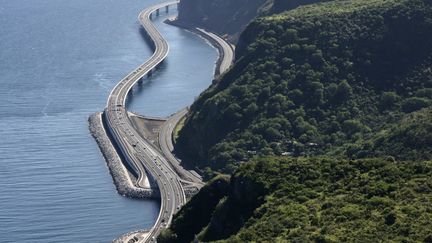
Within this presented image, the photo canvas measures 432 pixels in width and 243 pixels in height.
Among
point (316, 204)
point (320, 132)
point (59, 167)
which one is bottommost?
point (59, 167)

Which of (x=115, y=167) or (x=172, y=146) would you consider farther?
(x=172, y=146)

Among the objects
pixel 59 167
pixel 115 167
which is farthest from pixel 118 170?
pixel 59 167

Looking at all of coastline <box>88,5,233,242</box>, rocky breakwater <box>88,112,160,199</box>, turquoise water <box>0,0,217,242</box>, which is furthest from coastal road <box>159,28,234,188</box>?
turquoise water <box>0,0,217,242</box>

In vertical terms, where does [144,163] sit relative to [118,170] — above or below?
above

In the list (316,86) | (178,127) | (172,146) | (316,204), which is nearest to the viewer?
(316,204)

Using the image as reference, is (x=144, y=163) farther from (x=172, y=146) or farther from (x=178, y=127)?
(x=178, y=127)

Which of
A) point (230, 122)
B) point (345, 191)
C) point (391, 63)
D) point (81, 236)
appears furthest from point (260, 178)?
point (391, 63)

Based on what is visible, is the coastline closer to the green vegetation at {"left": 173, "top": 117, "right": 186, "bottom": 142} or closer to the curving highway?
the curving highway

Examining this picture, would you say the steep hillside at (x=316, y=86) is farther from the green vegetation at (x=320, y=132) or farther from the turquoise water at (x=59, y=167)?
the turquoise water at (x=59, y=167)

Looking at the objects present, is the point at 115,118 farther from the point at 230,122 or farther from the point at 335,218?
the point at 335,218
